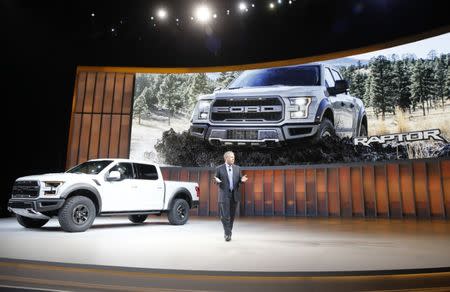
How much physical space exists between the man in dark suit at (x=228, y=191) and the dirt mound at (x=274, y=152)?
6469mm

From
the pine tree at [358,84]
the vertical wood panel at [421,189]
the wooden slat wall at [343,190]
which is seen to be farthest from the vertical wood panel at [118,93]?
the vertical wood panel at [421,189]

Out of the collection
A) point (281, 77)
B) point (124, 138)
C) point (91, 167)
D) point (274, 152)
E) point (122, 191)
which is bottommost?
point (122, 191)

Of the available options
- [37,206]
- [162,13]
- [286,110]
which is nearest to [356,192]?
[286,110]

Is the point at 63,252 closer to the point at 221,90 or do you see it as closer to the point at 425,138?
the point at 221,90

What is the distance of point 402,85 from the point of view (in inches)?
447

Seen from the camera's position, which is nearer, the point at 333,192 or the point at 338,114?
the point at 338,114

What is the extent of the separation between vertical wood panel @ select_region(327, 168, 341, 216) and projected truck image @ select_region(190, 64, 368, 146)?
1539mm

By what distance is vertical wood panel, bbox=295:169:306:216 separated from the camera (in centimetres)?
1296

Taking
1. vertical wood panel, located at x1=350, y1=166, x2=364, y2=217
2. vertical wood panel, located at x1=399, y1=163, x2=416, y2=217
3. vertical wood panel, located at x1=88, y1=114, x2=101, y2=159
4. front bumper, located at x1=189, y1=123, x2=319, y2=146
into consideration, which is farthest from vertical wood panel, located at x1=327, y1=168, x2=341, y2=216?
vertical wood panel, located at x1=88, y1=114, x2=101, y2=159

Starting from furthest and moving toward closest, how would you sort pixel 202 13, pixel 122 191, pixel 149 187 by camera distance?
pixel 202 13 < pixel 149 187 < pixel 122 191

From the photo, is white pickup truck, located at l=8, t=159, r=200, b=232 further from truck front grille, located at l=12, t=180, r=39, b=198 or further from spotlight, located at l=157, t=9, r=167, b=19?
spotlight, located at l=157, t=9, r=167, b=19

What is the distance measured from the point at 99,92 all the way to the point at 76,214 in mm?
8491

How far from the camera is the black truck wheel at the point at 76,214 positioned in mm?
6832

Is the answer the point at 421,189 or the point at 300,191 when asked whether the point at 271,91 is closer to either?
the point at 300,191
